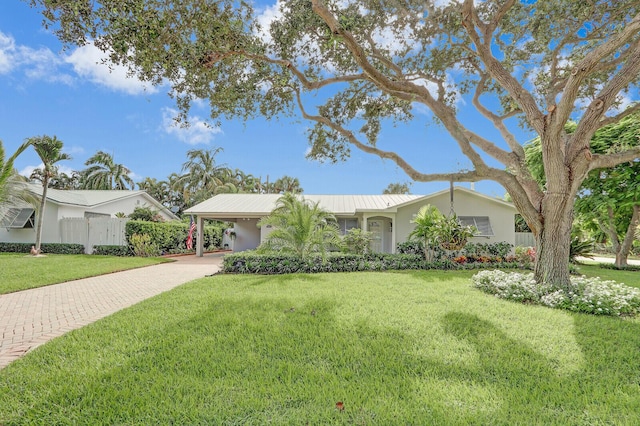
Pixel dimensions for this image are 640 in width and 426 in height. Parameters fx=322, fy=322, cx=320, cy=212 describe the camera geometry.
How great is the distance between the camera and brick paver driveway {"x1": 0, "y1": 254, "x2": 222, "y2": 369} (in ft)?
17.1

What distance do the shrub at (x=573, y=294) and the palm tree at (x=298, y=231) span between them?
18.4 feet

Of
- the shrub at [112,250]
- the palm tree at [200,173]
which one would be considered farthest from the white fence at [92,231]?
the palm tree at [200,173]

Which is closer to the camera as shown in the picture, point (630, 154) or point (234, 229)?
point (630, 154)

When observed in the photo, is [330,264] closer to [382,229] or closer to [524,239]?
[382,229]

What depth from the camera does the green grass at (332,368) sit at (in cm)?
303

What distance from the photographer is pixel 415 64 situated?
37.2 feet

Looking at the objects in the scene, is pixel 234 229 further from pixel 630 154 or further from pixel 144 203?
pixel 630 154

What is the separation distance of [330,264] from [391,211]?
584 cm

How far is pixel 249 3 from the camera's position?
25.5 feet

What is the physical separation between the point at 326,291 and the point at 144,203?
78.5 feet

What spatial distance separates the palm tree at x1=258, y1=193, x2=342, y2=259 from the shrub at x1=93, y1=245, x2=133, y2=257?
11611 mm

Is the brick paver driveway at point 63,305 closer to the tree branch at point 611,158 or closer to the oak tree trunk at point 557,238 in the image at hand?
the oak tree trunk at point 557,238

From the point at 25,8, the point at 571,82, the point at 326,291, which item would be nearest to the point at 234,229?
the point at 326,291

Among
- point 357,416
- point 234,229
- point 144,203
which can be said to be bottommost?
point 357,416
